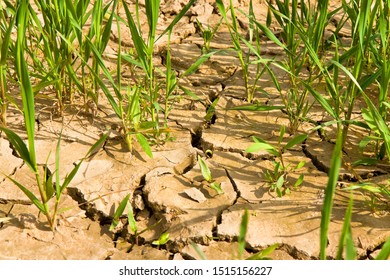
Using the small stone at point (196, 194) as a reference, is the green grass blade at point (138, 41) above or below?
above

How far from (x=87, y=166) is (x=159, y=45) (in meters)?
1.05

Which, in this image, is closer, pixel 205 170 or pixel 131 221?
pixel 131 221

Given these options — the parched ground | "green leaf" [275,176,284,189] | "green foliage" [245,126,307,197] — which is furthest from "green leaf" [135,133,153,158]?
"green leaf" [275,176,284,189]

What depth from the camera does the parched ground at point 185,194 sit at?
1.88 meters

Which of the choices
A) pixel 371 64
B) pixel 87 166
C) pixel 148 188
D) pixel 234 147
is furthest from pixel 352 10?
pixel 87 166

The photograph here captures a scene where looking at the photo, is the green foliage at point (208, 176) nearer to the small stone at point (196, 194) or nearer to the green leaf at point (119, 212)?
the small stone at point (196, 194)

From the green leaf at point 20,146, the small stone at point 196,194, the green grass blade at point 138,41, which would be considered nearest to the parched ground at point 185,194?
the small stone at point 196,194

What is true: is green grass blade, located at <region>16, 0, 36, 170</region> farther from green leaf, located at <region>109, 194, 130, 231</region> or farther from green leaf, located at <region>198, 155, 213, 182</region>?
green leaf, located at <region>198, 155, 213, 182</region>

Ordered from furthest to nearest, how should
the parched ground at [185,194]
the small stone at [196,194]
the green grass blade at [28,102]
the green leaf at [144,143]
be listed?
the green leaf at [144,143] → the small stone at [196,194] → the parched ground at [185,194] → the green grass blade at [28,102]

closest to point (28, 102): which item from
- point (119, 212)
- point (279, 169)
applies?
point (119, 212)

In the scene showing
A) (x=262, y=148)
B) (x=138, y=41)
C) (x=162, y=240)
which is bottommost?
(x=162, y=240)

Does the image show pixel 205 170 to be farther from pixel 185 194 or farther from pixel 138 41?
pixel 138 41

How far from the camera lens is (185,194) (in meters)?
2.07
